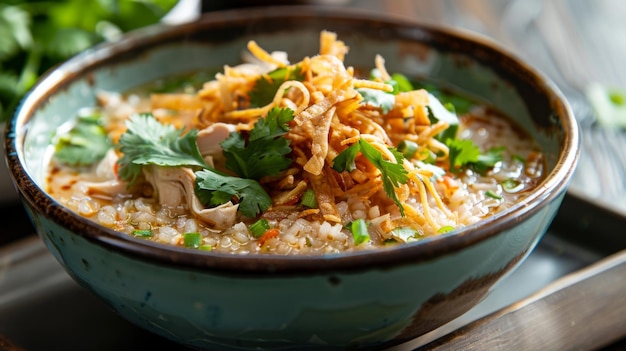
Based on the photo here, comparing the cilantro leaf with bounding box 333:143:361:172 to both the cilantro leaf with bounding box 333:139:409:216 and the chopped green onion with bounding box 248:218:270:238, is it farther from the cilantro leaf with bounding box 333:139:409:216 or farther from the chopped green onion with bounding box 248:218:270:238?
the chopped green onion with bounding box 248:218:270:238

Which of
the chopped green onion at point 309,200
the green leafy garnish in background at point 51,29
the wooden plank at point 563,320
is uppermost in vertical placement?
the chopped green onion at point 309,200

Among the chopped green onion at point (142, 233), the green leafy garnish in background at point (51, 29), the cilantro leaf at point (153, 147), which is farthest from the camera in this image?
the green leafy garnish in background at point (51, 29)

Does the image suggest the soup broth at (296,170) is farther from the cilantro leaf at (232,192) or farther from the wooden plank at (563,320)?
Answer: the wooden plank at (563,320)

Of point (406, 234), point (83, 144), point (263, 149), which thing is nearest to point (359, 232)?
point (406, 234)

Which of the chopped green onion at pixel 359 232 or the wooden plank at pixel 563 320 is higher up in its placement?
the chopped green onion at pixel 359 232

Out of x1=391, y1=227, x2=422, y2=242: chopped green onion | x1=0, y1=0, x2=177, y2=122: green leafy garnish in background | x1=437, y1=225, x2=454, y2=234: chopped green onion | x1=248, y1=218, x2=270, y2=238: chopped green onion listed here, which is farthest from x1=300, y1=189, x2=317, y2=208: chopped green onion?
x1=0, y1=0, x2=177, y2=122: green leafy garnish in background

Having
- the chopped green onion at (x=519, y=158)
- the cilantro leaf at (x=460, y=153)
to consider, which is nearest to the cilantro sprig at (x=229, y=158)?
the cilantro leaf at (x=460, y=153)

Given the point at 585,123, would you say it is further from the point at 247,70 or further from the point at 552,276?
the point at 247,70
